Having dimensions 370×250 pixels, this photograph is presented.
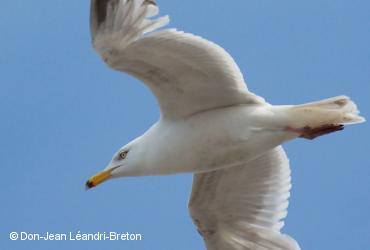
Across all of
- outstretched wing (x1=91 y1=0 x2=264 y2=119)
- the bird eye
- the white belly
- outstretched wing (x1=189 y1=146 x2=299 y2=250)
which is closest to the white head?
the bird eye

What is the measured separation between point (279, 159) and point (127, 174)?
1.91 metres

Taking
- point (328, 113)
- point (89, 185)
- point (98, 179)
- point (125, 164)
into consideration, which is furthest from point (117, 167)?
point (328, 113)

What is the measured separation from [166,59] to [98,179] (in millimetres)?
1607

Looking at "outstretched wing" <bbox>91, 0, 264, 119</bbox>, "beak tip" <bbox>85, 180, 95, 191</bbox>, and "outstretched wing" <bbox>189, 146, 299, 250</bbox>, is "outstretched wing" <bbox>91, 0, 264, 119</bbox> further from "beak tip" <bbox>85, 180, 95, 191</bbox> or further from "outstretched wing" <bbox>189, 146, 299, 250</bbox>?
"outstretched wing" <bbox>189, 146, 299, 250</bbox>

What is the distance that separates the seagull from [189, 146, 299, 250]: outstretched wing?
2.92 ft

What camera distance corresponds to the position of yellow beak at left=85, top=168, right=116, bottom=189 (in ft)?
35.7

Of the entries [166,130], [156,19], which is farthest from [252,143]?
[156,19]

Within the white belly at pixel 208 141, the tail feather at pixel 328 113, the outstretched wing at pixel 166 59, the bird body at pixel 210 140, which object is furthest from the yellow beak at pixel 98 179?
the tail feather at pixel 328 113

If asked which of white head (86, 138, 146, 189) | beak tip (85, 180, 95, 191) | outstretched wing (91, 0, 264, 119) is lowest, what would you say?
beak tip (85, 180, 95, 191)

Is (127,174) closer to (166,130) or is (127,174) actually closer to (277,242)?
A: (166,130)

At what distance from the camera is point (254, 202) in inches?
476

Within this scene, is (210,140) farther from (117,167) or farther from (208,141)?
(117,167)

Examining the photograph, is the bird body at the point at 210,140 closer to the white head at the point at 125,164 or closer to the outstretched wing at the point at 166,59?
the white head at the point at 125,164

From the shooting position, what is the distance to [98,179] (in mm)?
10891
